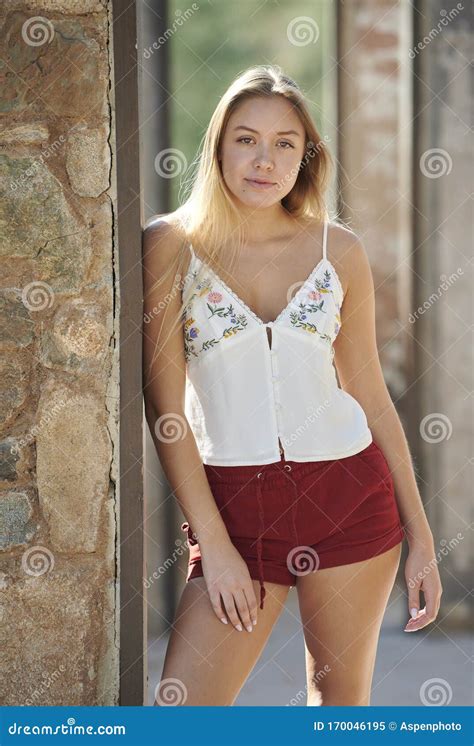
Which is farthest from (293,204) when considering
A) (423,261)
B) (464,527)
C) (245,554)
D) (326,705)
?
(464,527)

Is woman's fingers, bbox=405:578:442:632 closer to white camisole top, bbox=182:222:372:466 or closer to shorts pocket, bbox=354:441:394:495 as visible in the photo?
shorts pocket, bbox=354:441:394:495

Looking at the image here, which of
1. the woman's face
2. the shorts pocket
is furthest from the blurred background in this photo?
the woman's face

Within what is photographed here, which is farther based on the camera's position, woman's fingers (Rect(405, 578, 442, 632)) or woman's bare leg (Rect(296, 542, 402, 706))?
woman's fingers (Rect(405, 578, 442, 632))

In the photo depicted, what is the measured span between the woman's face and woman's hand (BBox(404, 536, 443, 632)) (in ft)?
2.68

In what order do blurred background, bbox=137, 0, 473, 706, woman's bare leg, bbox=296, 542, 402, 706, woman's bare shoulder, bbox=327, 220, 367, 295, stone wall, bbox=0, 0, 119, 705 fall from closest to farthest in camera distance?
stone wall, bbox=0, 0, 119, 705 → woman's bare leg, bbox=296, 542, 402, 706 → woman's bare shoulder, bbox=327, 220, 367, 295 → blurred background, bbox=137, 0, 473, 706

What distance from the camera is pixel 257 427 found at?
2.07 meters

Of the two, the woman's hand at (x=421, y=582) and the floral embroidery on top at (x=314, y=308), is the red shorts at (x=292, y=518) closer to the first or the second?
the woman's hand at (x=421, y=582)

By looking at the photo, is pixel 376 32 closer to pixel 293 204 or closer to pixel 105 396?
pixel 293 204

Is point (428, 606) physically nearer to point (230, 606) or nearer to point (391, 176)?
point (230, 606)

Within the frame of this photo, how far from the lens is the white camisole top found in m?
2.06

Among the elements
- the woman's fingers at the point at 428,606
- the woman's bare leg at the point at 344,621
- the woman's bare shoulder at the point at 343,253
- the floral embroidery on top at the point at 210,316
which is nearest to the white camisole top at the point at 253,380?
the floral embroidery on top at the point at 210,316

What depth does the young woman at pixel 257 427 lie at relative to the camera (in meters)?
2.01

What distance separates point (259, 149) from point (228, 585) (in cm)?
86

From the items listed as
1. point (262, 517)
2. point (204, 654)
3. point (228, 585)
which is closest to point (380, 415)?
point (262, 517)
